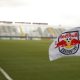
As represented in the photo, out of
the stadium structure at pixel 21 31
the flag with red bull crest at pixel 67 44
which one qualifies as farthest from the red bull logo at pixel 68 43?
the stadium structure at pixel 21 31

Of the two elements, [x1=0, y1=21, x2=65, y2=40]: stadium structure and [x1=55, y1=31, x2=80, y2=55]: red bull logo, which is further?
[x1=0, y1=21, x2=65, y2=40]: stadium structure

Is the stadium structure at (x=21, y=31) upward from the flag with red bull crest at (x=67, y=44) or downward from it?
downward

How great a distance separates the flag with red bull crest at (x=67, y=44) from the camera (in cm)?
1239

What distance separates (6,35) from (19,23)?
398 cm

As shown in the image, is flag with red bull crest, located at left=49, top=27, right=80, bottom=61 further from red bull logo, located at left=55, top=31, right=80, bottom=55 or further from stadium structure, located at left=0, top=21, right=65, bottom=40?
stadium structure, located at left=0, top=21, right=65, bottom=40

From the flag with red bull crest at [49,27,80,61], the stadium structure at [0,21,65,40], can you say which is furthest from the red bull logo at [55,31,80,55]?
the stadium structure at [0,21,65,40]

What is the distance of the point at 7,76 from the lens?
15.6 m

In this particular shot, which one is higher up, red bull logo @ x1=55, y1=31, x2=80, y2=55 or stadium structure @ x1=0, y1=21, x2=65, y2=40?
red bull logo @ x1=55, y1=31, x2=80, y2=55

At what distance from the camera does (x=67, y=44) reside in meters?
12.6

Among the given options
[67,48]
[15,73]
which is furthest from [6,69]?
[67,48]

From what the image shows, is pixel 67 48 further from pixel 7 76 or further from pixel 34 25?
pixel 34 25

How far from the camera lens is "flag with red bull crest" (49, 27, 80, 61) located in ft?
40.7

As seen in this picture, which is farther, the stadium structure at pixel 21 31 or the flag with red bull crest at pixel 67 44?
the stadium structure at pixel 21 31

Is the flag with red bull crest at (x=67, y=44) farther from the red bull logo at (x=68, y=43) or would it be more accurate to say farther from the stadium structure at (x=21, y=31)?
the stadium structure at (x=21, y=31)
